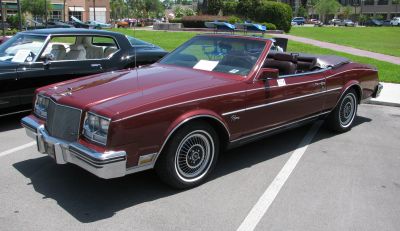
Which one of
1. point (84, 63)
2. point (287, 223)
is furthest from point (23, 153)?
point (287, 223)

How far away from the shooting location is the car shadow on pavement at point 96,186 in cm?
388

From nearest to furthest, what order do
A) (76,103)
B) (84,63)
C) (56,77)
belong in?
1. (76,103)
2. (56,77)
3. (84,63)

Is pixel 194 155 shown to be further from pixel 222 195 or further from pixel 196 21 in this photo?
pixel 196 21

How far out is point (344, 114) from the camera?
6.61 meters

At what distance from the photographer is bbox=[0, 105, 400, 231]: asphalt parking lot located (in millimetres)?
3660

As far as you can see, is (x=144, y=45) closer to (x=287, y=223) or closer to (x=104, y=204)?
(x=104, y=204)

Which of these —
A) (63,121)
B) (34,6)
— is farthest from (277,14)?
(34,6)

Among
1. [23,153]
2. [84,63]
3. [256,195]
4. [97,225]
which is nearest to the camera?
[97,225]

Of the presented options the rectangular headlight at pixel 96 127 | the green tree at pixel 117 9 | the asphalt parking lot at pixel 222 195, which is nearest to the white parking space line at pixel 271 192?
the asphalt parking lot at pixel 222 195

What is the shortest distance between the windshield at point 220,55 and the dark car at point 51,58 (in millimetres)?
1103

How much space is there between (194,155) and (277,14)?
35885 mm

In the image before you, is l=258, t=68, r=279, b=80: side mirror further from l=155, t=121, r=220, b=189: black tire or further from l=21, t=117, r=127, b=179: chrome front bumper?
l=21, t=117, r=127, b=179: chrome front bumper

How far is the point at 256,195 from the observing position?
4246mm

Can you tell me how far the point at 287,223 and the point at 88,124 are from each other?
1.97 meters
